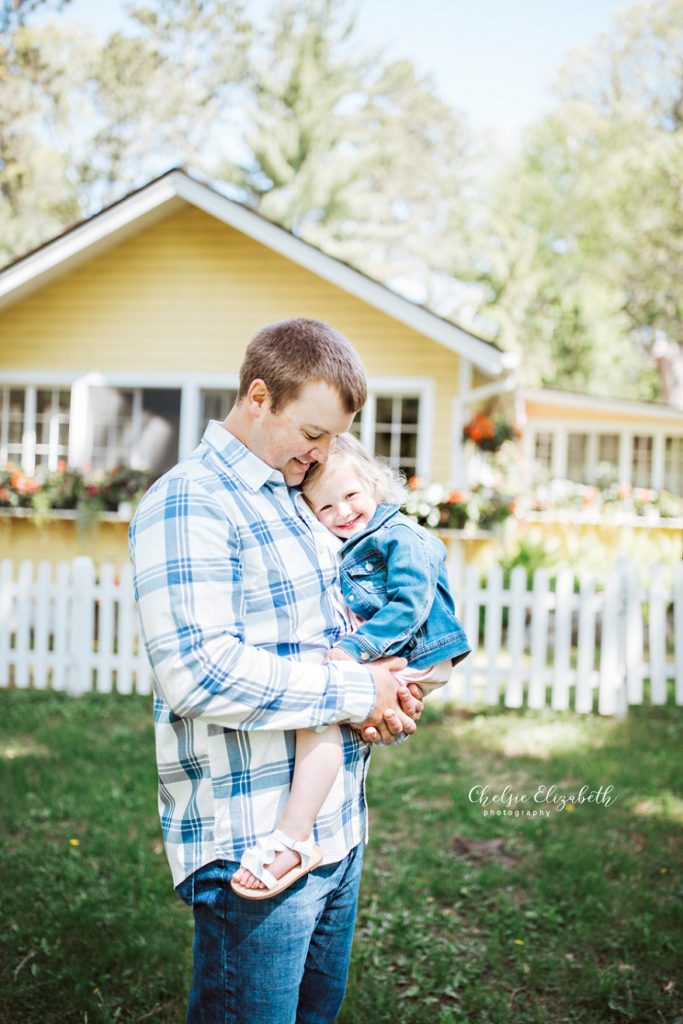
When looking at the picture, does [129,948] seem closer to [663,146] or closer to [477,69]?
[663,146]

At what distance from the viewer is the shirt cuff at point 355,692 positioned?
1690mm

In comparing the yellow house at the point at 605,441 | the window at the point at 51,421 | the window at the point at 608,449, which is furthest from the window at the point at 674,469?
the window at the point at 51,421

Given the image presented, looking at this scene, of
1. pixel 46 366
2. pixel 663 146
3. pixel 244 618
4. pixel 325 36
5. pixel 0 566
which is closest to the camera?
pixel 244 618

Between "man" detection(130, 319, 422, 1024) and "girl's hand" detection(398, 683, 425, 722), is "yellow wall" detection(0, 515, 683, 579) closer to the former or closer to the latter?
"girl's hand" detection(398, 683, 425, 722)

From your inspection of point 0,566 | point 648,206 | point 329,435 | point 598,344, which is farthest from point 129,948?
point 598,344

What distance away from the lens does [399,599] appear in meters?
1.98

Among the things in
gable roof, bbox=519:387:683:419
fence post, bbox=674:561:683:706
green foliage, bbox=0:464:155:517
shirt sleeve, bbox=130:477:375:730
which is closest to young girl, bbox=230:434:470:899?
shirt sleeve, bbox=130:477:375:730

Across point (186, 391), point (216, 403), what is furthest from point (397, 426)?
point (216, 403)

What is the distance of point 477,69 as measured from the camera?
28500 millimetres

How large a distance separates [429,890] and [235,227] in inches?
334

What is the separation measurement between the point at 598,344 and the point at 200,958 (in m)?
31.9

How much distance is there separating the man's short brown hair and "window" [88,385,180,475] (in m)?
9.61

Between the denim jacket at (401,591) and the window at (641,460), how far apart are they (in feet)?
60.2

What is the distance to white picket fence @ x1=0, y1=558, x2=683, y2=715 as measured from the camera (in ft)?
22.6
